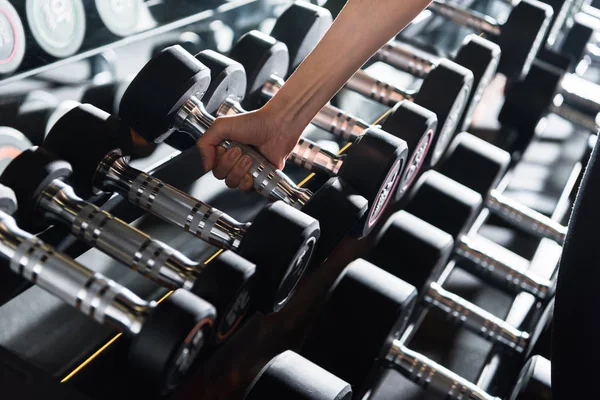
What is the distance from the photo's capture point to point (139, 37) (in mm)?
1022

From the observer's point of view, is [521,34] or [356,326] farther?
[521,34]

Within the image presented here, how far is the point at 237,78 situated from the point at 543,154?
0.90m

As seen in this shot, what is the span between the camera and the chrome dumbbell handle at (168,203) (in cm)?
82

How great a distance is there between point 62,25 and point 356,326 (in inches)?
21.4

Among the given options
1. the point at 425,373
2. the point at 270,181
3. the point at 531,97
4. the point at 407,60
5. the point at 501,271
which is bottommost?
the point at 425,373

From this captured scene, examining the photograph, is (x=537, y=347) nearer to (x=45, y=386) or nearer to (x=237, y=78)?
(x=237, y=78)

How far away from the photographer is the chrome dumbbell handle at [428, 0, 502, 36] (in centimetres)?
160

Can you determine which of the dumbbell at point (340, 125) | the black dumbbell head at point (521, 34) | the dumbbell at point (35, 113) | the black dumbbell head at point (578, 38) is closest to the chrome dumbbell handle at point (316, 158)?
the dumbbell at point (340, 125)

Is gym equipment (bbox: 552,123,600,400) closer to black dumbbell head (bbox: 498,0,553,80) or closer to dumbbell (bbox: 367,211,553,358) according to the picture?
dumbbell (bbox: 367,211,553,358)

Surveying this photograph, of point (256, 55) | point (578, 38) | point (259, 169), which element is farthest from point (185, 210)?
point (578, 38)

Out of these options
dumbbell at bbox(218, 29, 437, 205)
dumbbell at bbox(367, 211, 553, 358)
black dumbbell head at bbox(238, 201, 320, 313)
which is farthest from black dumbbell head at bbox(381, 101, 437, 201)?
black dumbbell head at bbox(238, 201, 320, 313)

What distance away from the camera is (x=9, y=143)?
2.80ft

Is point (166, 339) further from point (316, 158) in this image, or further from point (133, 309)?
point (316, 158)

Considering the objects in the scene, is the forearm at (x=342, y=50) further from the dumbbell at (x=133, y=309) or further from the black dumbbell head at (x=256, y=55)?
the dumbbell at (x=133, y=309)
